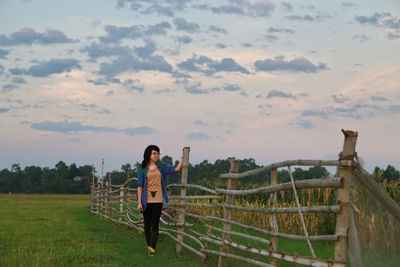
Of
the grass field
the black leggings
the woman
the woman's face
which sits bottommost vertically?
the grass field

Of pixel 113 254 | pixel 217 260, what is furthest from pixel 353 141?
pixel 113 254

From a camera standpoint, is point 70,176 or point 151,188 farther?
point 70,176

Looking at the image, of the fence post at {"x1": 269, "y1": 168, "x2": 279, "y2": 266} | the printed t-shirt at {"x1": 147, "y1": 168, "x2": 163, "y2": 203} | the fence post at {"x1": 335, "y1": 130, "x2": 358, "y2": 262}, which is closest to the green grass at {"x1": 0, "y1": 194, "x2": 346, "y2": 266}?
the fence post at {"x1": 269, "y1": 168, "x2": 279, "y2": 266}

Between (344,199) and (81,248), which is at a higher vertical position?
(344,199)

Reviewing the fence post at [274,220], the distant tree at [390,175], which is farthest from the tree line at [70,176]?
the fence post at [274,220]

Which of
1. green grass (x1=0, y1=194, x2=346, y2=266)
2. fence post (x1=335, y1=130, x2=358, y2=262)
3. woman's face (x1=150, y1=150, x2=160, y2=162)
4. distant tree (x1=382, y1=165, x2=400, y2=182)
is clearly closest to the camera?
fence post (x1=335, y1=130, x2=358, y2=262)

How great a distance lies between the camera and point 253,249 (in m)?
5.89

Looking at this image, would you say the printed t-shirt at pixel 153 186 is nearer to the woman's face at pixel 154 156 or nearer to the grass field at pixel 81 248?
the woman's face at pixel 154 156

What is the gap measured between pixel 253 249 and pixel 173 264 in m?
1.91

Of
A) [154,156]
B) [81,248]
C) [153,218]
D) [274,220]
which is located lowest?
[81,248]

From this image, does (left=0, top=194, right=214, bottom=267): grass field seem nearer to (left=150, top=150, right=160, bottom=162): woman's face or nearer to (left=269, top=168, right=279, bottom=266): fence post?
(left=150, top=150, right=160, bottom=162): woman's face

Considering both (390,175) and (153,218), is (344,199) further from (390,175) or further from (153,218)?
(390,175)

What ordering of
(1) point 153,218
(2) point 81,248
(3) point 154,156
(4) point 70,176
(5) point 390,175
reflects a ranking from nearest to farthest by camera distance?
(3) point 154,156 → (1) point 153,218 → (2) point 81,248 → (5) point 390,175 → (4) point 70,176

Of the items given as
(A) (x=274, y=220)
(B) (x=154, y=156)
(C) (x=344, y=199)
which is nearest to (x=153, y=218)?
(B) (x=154, y=156)
